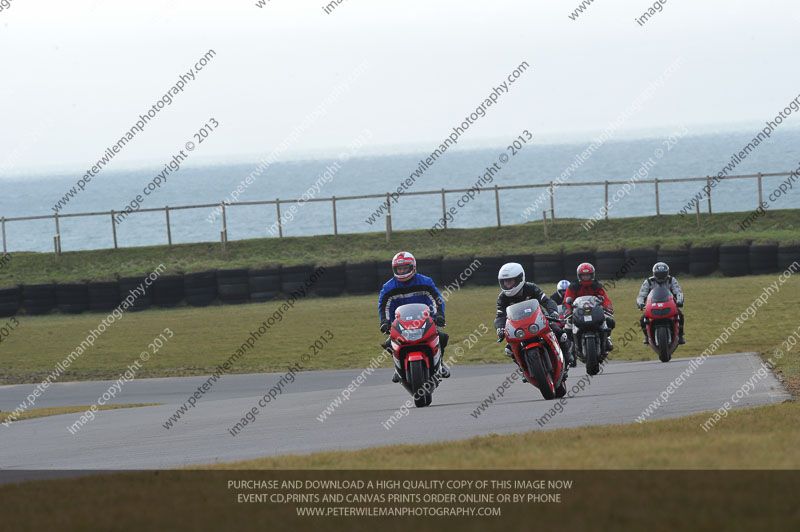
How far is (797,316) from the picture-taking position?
76.1 ft

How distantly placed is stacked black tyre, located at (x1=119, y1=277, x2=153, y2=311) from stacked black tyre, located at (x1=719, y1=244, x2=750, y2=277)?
668 inches

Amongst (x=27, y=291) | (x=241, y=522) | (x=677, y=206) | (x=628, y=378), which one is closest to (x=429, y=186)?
(x=677, y=206)

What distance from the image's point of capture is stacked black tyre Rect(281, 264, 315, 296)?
3266 centimetres

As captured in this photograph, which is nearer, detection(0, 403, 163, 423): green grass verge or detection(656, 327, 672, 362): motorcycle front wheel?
detection(0, 403, 163, 423): green grass verge

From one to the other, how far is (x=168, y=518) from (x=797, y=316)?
1898 centimetres

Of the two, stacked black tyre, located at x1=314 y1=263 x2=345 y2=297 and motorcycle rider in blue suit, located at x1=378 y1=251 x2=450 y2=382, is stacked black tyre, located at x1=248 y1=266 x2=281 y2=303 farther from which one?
motorcycle rider in blue suit, located at x1=378 y1=251 x2=450 y2=382

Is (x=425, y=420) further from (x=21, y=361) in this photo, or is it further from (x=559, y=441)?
(x=21, y=361)

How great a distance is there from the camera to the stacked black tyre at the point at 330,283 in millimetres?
32906

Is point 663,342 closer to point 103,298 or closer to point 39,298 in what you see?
point 103,298

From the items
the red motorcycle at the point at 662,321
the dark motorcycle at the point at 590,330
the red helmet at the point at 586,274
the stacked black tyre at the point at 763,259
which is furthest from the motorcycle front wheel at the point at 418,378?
the stacked black tyre at the point at 763,259

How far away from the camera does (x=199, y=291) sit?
32500 mm

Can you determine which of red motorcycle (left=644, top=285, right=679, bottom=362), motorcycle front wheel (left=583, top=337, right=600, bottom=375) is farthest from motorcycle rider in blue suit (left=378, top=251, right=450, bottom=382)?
red motorcycle (left=644, top=285, right=679, bottom=362)

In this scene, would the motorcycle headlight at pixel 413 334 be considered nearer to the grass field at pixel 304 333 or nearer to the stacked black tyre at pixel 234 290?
the grass field at pixel 304 333

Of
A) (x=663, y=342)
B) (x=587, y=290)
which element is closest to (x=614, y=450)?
(x=587, y=290)
